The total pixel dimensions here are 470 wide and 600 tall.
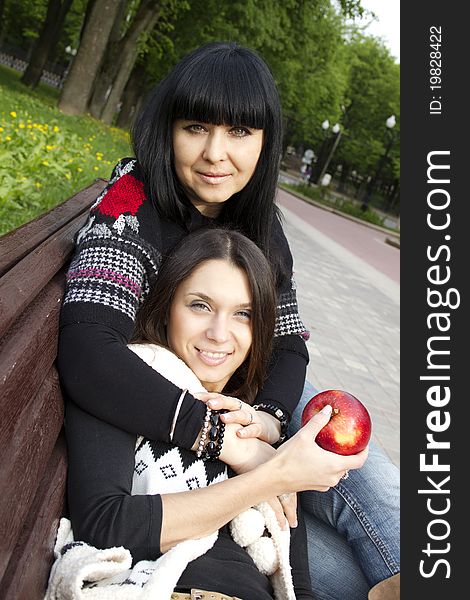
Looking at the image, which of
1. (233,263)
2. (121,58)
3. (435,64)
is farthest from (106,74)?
(233,263)

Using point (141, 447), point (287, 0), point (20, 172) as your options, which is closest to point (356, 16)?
point (287, 0)

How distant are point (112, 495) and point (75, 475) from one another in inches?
4.3

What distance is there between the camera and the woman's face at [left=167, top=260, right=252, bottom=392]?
2.46 metres

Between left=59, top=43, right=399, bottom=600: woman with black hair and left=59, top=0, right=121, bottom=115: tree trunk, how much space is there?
1675 centimetres

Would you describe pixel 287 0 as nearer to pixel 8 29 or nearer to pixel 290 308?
pixel 290 308

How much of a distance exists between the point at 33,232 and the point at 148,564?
1.26 metres

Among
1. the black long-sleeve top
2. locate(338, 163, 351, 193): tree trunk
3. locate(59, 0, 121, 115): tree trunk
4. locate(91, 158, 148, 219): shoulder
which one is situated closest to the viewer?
the black long-sleeve top

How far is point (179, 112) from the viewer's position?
264 centimetres

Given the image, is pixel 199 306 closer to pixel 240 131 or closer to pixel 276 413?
pixel 276 413

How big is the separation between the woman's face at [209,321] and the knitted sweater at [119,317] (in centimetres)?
14

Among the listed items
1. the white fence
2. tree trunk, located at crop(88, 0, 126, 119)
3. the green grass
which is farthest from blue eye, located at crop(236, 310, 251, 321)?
the white fence

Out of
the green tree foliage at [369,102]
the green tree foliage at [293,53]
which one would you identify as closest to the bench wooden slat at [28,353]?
the green tree foliage at [293,53]

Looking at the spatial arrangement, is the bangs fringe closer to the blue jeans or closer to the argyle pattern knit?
the argyle pattern knit

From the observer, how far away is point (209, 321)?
97.4 inches
